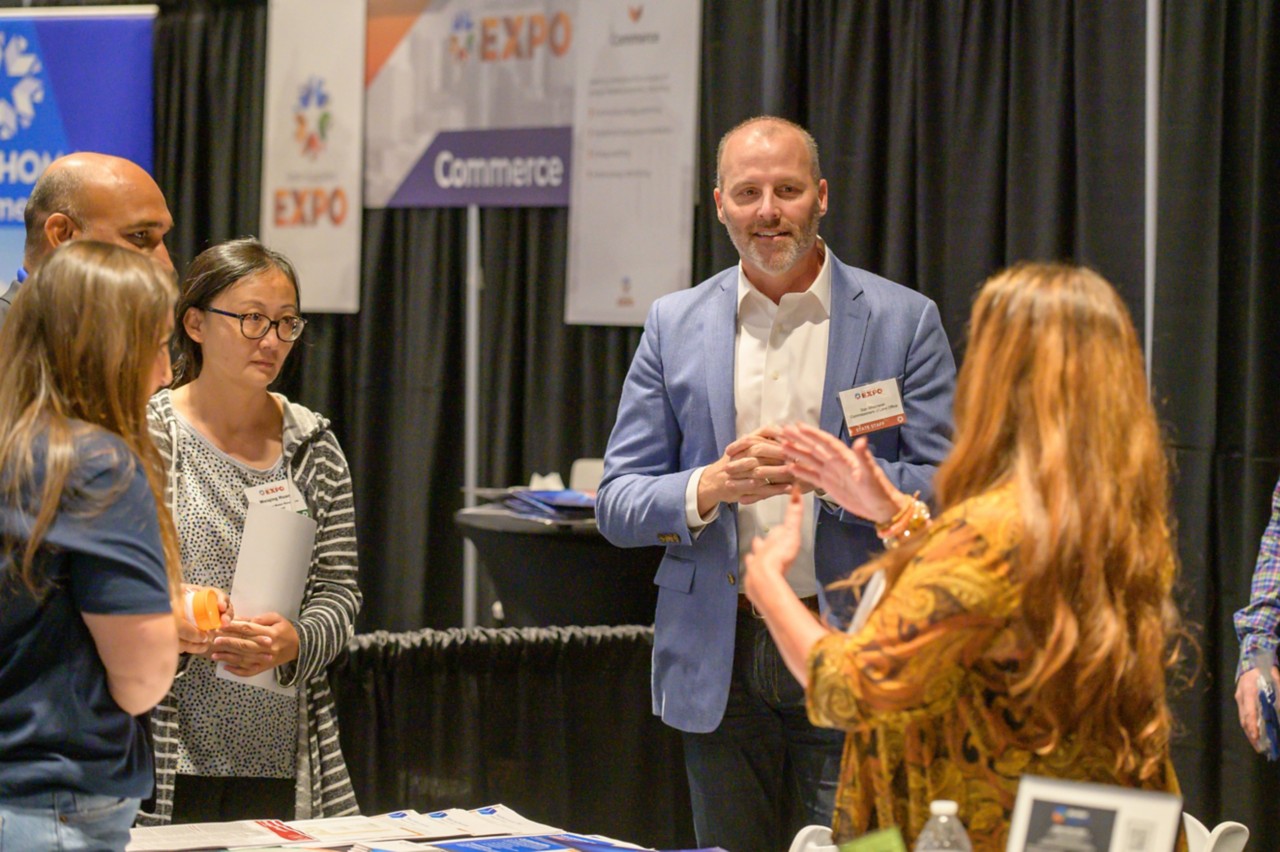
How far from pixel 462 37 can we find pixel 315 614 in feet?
10.9

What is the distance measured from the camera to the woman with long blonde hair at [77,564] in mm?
1495

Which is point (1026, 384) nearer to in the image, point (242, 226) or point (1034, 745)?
point (1034, 745)

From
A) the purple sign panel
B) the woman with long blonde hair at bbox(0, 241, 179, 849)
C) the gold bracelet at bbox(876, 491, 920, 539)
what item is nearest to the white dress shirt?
the gold bracelet at bbox(876, 491, 920, 539)

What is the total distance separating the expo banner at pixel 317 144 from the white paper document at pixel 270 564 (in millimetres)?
3248

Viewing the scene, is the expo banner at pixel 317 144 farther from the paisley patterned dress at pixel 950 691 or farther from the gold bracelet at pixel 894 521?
the paisley patterned dress at pixel 950 691

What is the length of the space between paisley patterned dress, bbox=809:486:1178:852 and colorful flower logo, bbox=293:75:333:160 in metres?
4.49

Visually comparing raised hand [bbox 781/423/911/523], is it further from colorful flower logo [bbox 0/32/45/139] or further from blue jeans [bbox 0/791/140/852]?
colorful flower logo [bbox 0/32/45/139]

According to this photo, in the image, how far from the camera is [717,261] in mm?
4809

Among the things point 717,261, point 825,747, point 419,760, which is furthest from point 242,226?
point 825,747

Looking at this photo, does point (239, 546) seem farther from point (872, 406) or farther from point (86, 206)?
point (872, 406)

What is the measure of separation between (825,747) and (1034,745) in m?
1.00

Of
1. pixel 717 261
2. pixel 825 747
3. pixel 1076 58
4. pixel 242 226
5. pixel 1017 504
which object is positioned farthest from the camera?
pixel 242 226

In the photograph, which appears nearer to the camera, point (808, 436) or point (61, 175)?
point (808, 436)

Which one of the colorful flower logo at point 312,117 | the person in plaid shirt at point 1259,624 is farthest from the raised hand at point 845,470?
the colorful flower logo at point 312,117
